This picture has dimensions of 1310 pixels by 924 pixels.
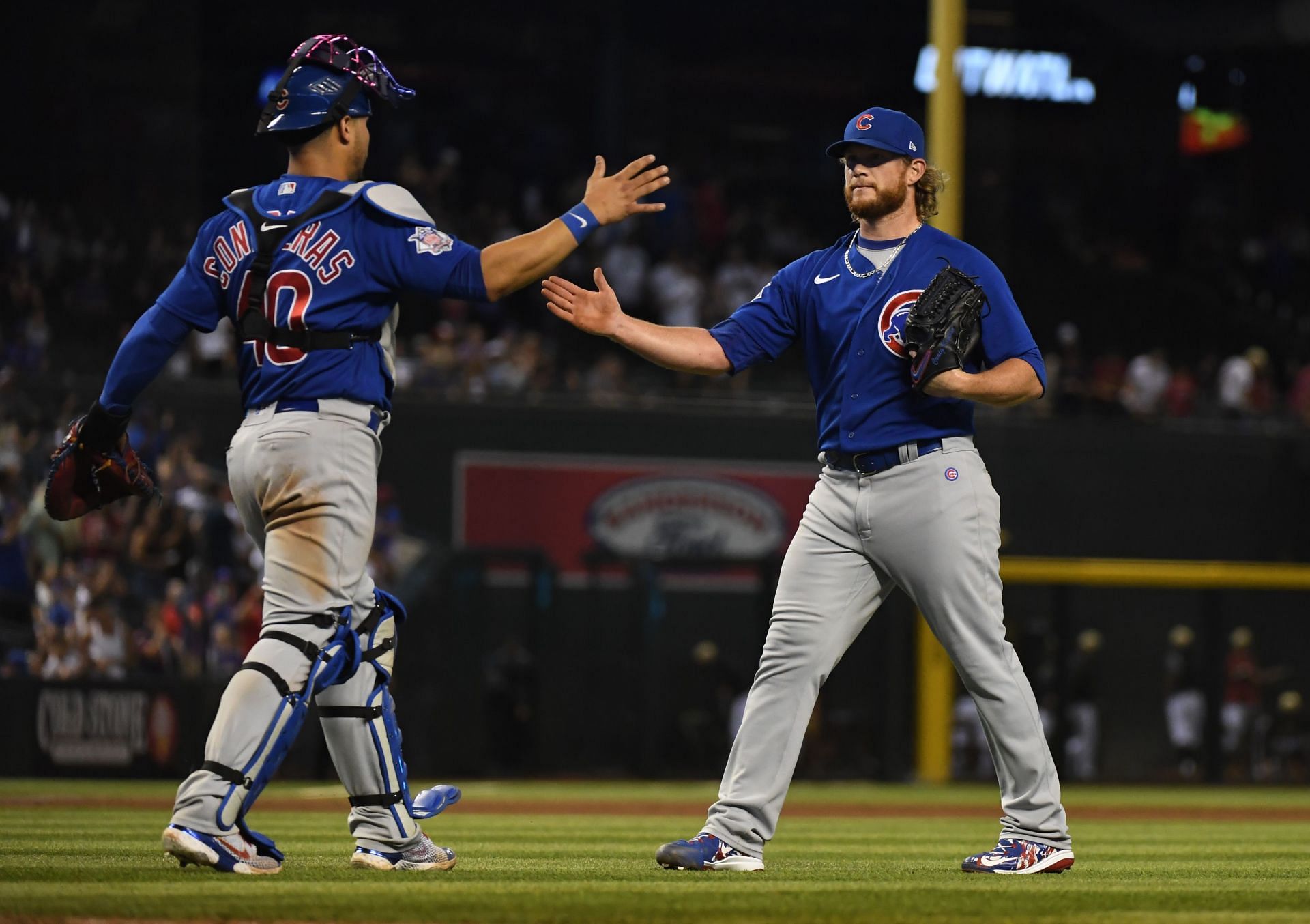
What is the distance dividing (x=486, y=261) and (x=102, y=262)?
1192cm

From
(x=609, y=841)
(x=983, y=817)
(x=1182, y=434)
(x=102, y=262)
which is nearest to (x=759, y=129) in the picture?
(x=1182, y=434)

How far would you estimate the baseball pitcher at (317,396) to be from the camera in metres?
4.52

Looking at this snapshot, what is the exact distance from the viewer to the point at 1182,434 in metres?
18.7

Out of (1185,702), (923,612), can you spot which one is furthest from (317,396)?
(1185,702)

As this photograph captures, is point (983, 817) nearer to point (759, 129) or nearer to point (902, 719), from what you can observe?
point (902, 719)

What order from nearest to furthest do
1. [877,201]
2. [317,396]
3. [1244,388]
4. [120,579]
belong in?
1. [317,396]
2. [877,201]
3. [120,579]
4. [1244,388]

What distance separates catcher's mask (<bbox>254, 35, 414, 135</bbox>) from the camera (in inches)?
190

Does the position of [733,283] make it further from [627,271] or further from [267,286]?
[267,286]

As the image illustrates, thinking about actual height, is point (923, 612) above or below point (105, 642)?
above

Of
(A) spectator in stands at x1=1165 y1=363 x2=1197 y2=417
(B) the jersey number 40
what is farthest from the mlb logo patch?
(A) spectator in stands at x1=1165 y1=363 x2=1197 y2=417

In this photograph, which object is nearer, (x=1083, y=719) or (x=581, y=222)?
(x=581, y=222)

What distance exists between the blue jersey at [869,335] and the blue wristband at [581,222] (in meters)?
0.61

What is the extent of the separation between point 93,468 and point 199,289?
624mm

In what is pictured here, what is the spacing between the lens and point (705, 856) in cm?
489
